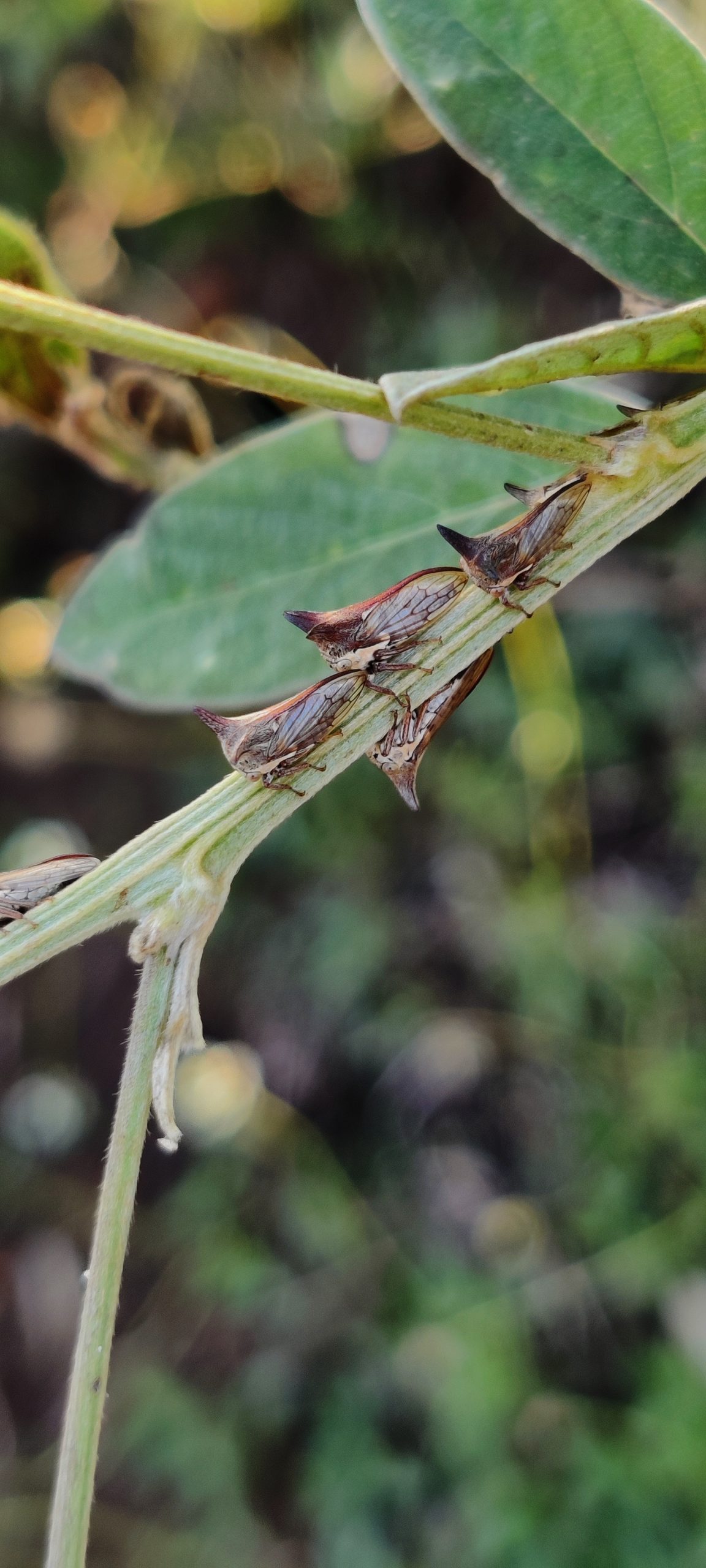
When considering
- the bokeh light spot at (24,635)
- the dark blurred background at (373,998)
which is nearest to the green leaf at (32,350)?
the dark blurred background at (373,998)

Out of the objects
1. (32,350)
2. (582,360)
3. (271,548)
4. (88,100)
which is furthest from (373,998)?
(88,100)

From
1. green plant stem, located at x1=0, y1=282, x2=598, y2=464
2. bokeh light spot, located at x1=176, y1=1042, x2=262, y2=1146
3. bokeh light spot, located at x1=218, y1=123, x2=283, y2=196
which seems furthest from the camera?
bokeh light spot, located at x1=176, y1=1042, x2=262, y2=1146

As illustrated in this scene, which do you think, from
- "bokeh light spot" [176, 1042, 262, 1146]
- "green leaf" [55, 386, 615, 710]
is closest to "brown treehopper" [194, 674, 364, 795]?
"green leaf" [55, 386, 615, 710]

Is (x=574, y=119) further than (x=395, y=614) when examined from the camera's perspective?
Yes

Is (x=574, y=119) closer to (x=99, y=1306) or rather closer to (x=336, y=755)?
(x=336, y=755)

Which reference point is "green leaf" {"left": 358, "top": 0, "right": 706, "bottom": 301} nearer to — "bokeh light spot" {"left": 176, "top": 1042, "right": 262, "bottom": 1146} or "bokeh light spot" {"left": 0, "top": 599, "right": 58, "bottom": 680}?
"bokeh light spot" {"left": 0, "top": 599, "right": 58, "bottom": 680}

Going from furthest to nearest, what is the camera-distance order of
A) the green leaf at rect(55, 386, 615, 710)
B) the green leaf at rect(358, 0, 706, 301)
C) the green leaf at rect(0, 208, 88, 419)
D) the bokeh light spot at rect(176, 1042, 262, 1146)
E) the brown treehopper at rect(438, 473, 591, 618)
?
the bokeh light spot at rect(176, 1042, 262, 1146)
the green leaf at rect(55, 386, 615, 710)
the green leaf at rect(0, 208, 88, 419)
the green leaf at rect(358, 0, 706, 301)
the brown treehopper at rect(438, 473, 591, 618)
